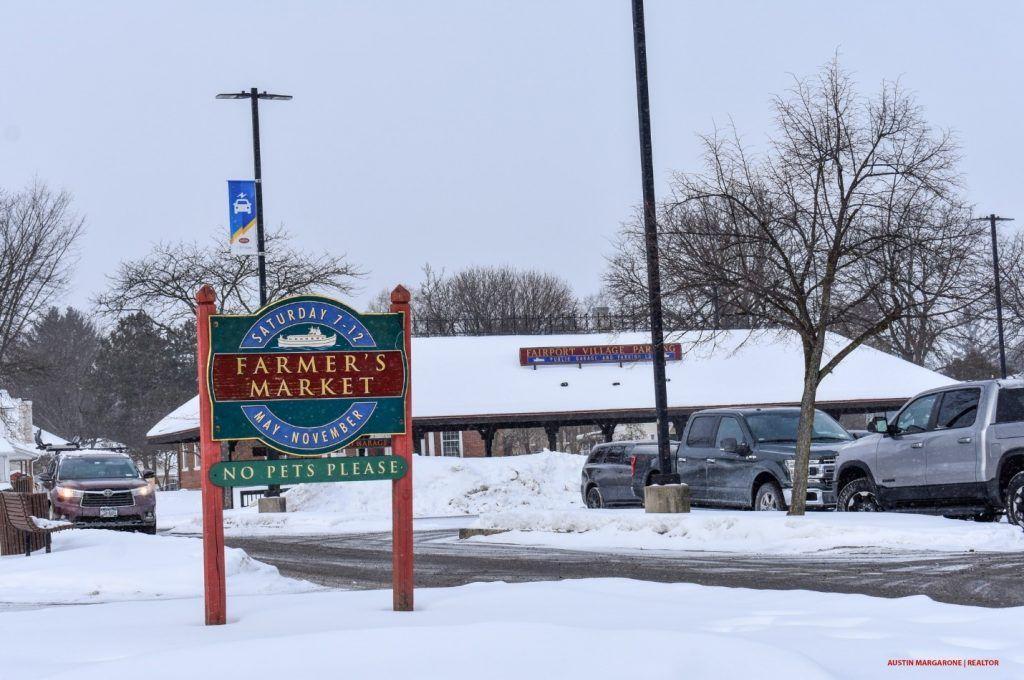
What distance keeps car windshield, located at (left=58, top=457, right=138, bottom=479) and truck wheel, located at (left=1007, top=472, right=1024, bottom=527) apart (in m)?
18.0

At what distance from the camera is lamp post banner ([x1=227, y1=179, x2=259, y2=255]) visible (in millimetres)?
30422

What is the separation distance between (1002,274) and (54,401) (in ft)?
261

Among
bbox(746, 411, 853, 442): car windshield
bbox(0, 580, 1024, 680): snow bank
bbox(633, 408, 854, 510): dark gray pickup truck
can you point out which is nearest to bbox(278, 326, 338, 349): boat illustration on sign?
bbox(0, 580, 1024, 680): snow bank

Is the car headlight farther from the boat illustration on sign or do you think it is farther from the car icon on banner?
the boat illustration on sign

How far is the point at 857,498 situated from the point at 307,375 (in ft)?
40.0

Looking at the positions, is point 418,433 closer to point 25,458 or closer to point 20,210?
point 20,210

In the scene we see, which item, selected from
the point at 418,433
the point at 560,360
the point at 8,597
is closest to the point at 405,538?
the point at 8,597

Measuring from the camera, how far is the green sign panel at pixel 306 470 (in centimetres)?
888

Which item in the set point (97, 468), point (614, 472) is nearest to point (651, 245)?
point (614, 472)

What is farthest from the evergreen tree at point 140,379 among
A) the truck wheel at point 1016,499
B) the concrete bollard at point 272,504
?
the truck wheel at point 1016,499

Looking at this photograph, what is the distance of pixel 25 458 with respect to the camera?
91.4m

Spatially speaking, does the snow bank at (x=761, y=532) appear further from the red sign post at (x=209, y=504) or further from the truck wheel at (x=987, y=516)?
the red sign post at (x=209, y=504)

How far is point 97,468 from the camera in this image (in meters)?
27.3

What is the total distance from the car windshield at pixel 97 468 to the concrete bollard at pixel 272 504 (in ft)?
20.5
